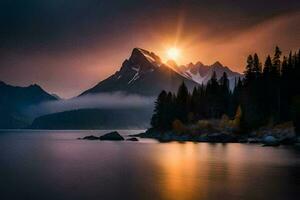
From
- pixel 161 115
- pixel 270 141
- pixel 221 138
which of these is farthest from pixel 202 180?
pixel 161 115

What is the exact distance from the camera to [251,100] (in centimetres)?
12106

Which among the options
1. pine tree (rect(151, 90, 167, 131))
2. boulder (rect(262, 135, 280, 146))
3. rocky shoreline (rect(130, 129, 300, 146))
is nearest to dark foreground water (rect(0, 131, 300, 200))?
boulder (rect(262, 135, 280, 146))

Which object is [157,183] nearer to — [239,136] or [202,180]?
[202,180]

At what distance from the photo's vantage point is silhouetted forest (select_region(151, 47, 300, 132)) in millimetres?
110750

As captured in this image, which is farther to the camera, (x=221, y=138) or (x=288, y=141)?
(x=221, y=138)

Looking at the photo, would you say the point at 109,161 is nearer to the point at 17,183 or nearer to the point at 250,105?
the point at 17,183

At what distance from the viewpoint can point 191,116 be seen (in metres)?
142

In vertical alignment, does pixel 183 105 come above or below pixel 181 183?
above

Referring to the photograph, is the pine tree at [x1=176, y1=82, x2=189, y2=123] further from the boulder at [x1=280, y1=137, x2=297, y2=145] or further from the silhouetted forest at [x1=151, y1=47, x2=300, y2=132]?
the boulder at [x1=280, y1=137, x2=297, y2=145]

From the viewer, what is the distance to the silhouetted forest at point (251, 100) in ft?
363

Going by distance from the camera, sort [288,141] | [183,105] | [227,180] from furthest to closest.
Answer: [183,105] < [288,141] < [227,180]

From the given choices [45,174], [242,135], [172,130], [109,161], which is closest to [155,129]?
[172,130]

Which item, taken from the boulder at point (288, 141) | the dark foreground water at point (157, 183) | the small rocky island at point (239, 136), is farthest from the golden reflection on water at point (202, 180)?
the small rocky island at point (239, 136)

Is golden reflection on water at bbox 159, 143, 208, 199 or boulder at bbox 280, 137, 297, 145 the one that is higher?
boulder at bbox 280, 137, 297, 145
